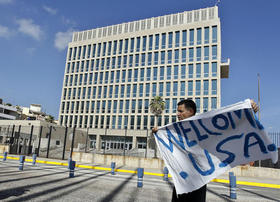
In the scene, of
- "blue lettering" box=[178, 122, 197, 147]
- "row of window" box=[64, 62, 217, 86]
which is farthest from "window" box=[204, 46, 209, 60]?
"blue lettering" box=[178, 122, 197, 147]

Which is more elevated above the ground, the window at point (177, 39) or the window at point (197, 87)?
the window at point (177, 39)

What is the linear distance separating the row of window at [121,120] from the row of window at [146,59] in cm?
989

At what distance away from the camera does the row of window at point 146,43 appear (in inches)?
1949

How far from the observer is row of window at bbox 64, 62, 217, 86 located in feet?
157

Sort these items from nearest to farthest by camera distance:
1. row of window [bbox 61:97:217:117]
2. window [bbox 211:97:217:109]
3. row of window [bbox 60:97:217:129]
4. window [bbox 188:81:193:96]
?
1. window [bbox 211:97:217:109]
2. window [bbox 188:81:193:96]
3. row of window [bbox 60:97:217:129]
4. row of window [bbox 61:97:217:117]

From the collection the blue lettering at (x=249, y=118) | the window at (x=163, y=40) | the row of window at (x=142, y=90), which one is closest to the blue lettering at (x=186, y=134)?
the blue lettering at (x=249, y=118)

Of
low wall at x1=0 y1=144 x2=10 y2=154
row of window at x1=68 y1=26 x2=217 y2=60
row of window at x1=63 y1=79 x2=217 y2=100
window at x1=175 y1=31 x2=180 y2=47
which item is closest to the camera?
low wall at x1=0 y1=144 x2=10 y2=154

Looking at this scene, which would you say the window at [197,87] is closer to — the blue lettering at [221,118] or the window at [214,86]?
the window at [214,86]

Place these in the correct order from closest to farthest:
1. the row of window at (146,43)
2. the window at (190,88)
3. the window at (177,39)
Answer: the window at (190,88)
the row of window at (146,43)
the window at (177,39)

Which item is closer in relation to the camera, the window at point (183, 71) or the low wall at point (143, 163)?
the low wall at point (143, 163)

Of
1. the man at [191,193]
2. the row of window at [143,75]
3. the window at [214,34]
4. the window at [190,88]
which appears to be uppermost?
the window at [214,34]

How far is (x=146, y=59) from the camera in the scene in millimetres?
53906

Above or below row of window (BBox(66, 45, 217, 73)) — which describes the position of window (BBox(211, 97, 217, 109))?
below

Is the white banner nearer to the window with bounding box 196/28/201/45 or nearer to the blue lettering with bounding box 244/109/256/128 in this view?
the blue lettering with bounding box 244/109/256/128
